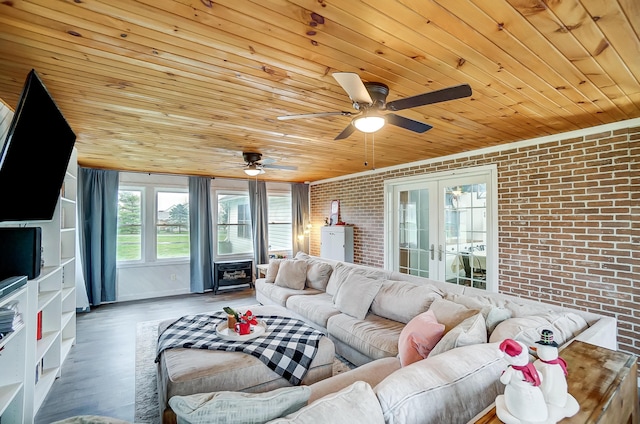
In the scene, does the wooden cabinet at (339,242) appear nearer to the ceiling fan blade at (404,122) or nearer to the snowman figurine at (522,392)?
the ceiling fan blade at (404,122)

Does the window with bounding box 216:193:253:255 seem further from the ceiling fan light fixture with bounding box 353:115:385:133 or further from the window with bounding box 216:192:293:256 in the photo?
the ceiling fan light fixture with bounding box 353:115:385:133

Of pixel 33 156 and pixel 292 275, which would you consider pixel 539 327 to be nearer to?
pixel 292 275

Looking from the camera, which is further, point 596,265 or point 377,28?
point 596,265

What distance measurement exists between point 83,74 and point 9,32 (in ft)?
1.42

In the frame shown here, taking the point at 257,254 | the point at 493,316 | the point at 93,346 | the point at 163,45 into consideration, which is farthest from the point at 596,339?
the point at 257,254

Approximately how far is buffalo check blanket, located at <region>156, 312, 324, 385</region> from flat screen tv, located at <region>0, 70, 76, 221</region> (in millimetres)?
1352

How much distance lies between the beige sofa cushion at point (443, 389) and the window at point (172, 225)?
5.60m

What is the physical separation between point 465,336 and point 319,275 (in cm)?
259

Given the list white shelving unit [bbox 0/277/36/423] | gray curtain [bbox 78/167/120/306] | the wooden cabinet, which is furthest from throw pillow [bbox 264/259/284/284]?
white shelving unit [bbox 0/277/36/423]

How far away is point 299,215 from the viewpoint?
7125mm

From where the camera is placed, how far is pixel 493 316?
2.01 m

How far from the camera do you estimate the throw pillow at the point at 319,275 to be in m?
4.08

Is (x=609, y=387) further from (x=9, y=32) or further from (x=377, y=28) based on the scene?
(x=9, y=32)

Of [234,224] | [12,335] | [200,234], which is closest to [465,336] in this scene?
[12,335]
